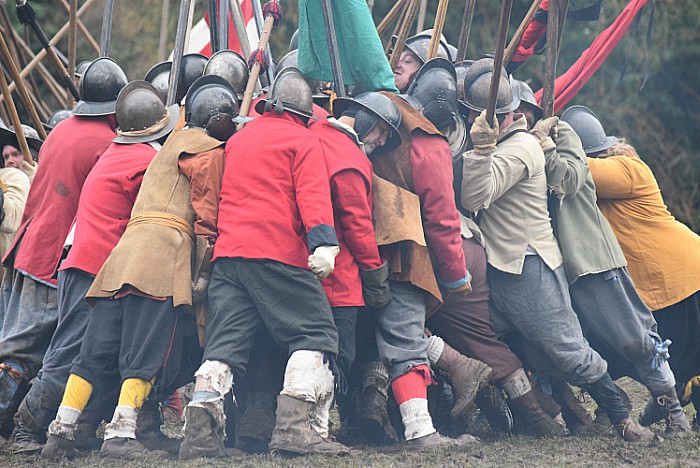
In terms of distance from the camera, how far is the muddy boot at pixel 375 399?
5.04 meters

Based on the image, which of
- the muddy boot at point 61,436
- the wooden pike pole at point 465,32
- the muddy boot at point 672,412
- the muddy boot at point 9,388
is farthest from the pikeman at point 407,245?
the muddy boot at point 9,388

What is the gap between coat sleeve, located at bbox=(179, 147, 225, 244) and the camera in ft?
16.0

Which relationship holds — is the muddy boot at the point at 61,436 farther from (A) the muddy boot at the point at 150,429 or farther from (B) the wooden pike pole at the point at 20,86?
(B) the wooden pike pole at the point at 20,86

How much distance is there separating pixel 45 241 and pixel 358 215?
1.80 m

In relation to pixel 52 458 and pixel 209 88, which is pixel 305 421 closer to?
pixel 52 458

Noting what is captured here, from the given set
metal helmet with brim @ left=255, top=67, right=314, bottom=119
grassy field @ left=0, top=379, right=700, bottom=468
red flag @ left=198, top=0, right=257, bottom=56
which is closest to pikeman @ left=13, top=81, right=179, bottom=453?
grassy field @ left=0, top=379, right=700, bottom=468

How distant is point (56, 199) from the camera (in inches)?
218

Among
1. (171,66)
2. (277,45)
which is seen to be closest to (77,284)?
(171,66)

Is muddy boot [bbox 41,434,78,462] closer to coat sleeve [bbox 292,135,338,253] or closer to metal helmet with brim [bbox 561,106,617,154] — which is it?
coat sleeve [bbox 292,135,338,253]

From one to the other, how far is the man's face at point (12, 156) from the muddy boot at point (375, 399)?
109 inches

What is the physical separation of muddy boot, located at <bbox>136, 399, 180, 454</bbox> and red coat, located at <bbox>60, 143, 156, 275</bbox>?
78cm

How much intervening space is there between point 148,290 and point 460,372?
1601 millimetres

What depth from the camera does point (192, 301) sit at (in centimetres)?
490

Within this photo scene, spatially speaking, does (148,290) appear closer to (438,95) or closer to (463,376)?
(463,376)
